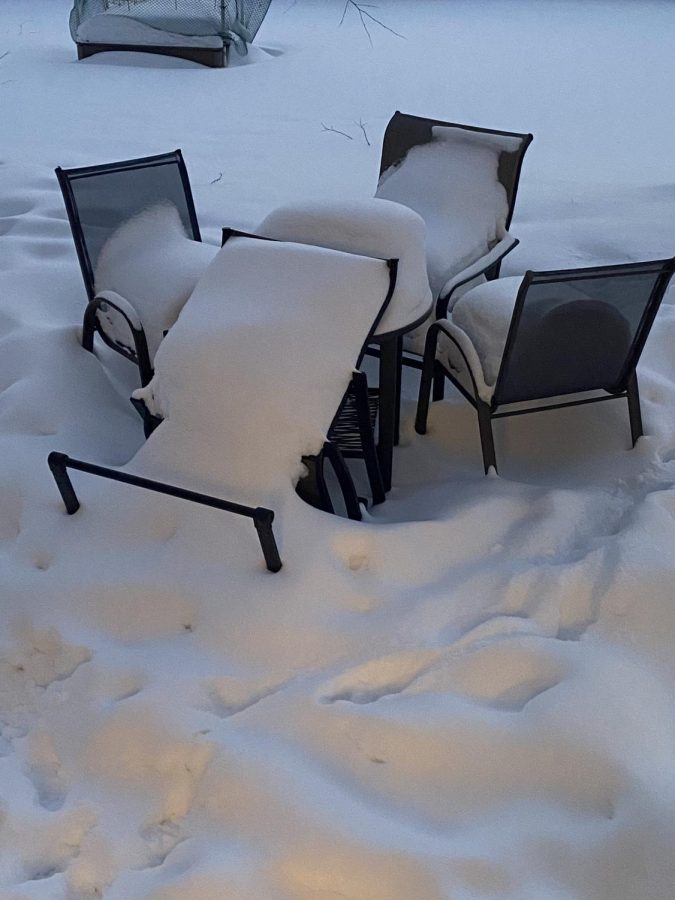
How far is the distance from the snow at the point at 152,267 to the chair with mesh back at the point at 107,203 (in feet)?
0.08

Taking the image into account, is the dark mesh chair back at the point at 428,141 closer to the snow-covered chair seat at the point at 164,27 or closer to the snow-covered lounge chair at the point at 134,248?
the snow-covered lounge chair at the point at 134,248

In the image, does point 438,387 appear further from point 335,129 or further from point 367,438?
point 335,129

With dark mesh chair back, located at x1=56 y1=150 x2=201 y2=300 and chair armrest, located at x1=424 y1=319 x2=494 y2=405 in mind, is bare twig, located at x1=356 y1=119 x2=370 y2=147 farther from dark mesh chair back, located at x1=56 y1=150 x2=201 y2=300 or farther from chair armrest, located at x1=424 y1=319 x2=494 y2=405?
chair armrest, located at x1=424 y1=319 x2=494 y2=405

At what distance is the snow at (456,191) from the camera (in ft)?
10.2

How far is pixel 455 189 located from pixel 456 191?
0.4 inches

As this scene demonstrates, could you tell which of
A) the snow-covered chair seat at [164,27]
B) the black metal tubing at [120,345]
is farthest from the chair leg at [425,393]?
the snow-covered chair seat at [164,27]

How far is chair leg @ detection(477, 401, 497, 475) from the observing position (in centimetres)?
259

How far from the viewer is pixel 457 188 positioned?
10.6 feet

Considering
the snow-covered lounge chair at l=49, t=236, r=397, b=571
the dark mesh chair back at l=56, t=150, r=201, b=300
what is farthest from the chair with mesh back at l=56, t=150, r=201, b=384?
the snow-covered lounge chair at l=49, t=236, r=397, b=571

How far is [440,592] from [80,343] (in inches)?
66.8

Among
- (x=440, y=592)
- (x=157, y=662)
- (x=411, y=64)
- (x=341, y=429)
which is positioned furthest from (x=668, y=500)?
(x=411, y=64)

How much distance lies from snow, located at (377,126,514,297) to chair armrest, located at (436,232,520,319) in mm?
38

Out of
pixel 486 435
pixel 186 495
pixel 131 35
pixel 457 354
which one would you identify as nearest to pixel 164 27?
pixel 131 35

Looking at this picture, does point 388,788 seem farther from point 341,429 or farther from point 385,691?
point 341,429
